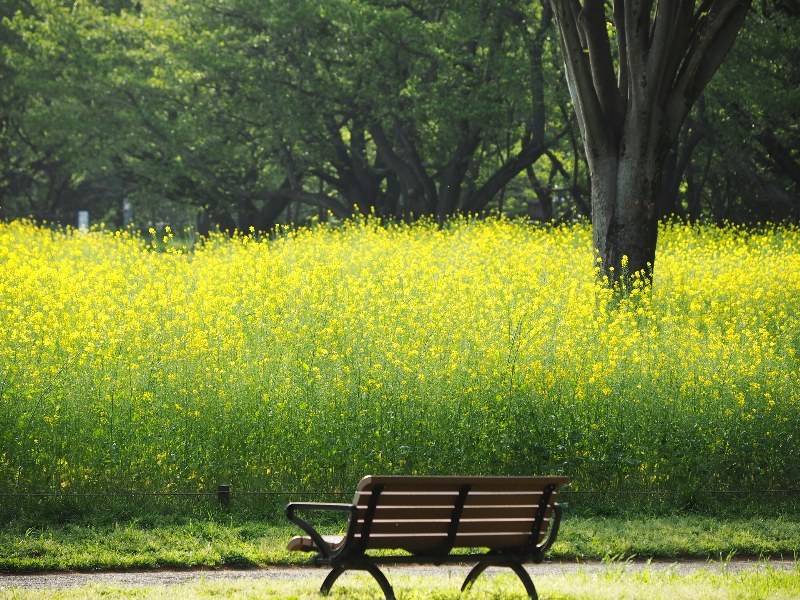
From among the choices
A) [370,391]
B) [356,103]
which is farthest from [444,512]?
[356,103]

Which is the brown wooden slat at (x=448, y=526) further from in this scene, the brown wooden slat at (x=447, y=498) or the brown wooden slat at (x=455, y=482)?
the brown wooden slat at (x=455, y=482)

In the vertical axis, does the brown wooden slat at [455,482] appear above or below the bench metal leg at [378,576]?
above

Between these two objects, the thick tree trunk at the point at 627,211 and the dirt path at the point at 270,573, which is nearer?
the dirt path at the point at 270,573

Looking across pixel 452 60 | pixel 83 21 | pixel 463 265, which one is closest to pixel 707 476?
pixel 463 265

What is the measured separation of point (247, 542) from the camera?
8.34 meters

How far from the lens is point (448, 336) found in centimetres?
1177

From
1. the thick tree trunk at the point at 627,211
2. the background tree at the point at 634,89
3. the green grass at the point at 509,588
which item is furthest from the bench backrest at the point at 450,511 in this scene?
the background tree at the point at 634,89

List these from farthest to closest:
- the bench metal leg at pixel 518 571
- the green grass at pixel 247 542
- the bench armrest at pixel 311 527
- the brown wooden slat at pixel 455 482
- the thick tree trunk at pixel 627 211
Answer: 1. the thick tree trunk at pixel 627 211
2. the green grass at pixel 247 542
3. the bench metal leg at pixel 518 571
4. the bench armrest at pixel 311 527
5. the brown wooden slat at pixel 455 482

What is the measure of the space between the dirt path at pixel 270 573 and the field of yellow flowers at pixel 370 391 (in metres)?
1.91

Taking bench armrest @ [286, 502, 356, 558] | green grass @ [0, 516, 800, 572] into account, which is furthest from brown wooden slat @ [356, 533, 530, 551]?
green grass @ [0, 516, 800, 572]

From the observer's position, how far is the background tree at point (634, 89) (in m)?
14.6

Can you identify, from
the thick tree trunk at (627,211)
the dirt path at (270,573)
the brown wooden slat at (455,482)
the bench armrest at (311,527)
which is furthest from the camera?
the thick tree trunk at (627,211)

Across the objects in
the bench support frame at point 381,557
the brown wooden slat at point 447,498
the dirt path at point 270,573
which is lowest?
the dirt path at point 270,573

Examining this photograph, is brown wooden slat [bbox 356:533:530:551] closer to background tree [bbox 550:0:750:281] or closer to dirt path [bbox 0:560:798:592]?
dirt path [bbox 0:560:798:592]
